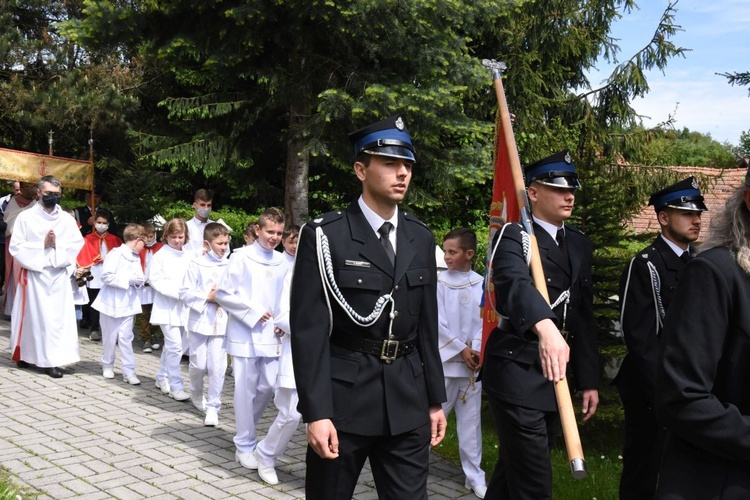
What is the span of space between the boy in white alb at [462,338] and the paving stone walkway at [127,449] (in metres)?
0.45

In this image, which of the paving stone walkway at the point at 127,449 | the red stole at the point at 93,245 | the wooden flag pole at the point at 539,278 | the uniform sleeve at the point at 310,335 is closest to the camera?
the wooden flag pole at the point at 539,278

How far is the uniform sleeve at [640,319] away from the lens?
16.8ft

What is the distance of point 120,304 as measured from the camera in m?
10.4

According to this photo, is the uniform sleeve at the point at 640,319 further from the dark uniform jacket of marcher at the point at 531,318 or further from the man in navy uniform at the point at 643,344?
the dark uniform jacket of marcher at the point at 531,318

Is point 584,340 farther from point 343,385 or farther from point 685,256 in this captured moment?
point 343,385

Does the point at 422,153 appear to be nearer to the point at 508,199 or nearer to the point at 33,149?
the point at 508,199

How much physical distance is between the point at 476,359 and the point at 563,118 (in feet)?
43.4

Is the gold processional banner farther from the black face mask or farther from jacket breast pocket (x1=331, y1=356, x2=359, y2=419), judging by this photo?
jacket breast pocket (x1=331, y1=356, x2=359, y2=419)

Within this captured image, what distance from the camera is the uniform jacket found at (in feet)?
16.9

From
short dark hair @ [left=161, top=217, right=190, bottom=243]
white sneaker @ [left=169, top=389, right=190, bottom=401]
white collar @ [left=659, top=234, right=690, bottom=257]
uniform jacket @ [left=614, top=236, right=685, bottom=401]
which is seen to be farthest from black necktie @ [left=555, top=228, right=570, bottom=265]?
short dark hair @ [left=161, top=217, right=190, bottom=243]

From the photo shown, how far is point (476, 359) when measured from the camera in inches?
257

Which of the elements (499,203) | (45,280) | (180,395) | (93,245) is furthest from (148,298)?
(499,203)

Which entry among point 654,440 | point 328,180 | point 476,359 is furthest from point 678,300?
point 328,180

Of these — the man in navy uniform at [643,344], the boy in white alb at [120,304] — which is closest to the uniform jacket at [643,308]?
the man in navy uniform at [643,344]
